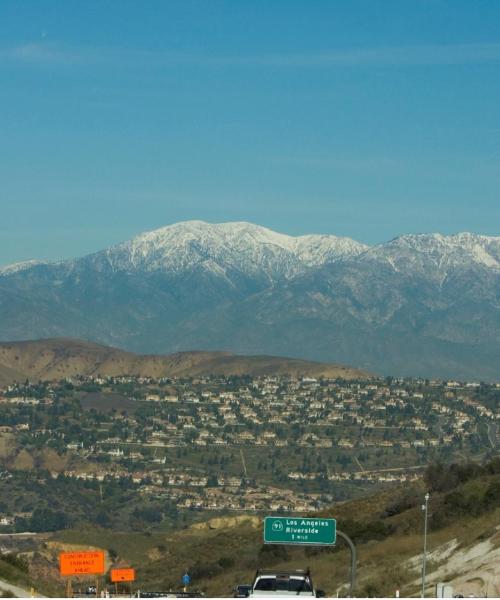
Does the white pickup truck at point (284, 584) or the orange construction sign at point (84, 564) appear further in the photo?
the orange construction sign at point (84, 564)

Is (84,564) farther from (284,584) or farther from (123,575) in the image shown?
(284,584)

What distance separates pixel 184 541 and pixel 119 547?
28.7 ft

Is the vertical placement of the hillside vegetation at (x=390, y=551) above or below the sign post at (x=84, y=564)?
below

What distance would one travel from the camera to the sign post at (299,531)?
61625 millimetres

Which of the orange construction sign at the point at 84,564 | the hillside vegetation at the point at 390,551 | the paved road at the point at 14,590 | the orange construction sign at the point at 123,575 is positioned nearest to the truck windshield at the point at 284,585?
the hillside vegetation at the point at 390,551

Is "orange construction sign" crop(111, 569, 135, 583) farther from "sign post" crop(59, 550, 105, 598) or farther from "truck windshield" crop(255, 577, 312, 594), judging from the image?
"truck windshield" crop(255, 577, 312, 594)

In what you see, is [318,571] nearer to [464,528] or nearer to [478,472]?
[464,528]

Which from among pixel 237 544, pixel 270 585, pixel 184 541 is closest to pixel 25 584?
pixel 270 585

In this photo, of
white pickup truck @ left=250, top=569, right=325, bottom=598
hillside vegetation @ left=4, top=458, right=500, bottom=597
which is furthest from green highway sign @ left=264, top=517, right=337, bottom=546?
white pickup truck @ left=250, top=569, right=325, bottom=598

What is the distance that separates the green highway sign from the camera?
61.6 metres

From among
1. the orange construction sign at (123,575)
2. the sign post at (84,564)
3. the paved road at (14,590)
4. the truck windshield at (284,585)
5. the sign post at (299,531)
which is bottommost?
the paved road at (14,590)

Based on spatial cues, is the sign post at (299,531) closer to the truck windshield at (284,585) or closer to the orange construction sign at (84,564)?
the orange construction sign at (84,564)

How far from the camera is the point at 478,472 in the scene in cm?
13112

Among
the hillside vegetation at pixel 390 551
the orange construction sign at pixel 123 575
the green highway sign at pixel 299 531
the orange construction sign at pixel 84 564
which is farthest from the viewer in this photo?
the hillside vegetation at pixel 390 551
